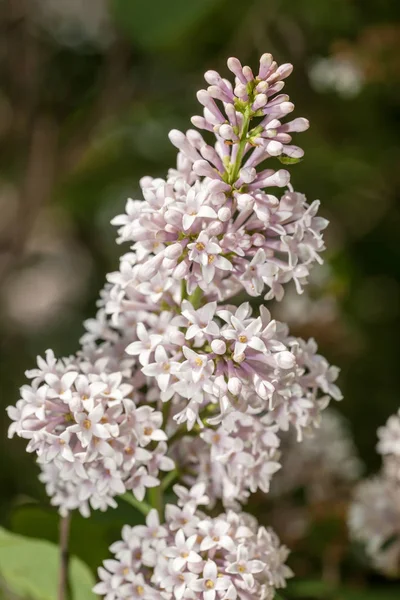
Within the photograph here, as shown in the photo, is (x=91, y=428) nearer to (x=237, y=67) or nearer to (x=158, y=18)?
(x=237, y=67)

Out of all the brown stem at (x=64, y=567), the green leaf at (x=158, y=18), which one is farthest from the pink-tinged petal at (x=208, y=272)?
the green leaf at (x=158, y=18)

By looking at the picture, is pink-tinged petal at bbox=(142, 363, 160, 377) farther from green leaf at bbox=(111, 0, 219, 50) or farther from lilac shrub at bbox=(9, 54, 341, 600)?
green leaf at bbox=(111, 0, 219, 50)

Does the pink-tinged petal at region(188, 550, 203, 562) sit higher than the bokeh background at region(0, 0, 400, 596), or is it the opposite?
the bokeh background at region(0, 0, 400, 596)

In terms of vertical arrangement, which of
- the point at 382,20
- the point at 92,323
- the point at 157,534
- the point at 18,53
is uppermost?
the point at 18,53

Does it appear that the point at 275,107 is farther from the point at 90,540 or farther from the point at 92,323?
the point at 90,540

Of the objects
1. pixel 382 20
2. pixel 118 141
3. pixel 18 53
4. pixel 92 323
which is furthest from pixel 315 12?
pixel 92 323

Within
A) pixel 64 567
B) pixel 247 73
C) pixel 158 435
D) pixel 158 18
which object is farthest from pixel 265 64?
pixel 158 18

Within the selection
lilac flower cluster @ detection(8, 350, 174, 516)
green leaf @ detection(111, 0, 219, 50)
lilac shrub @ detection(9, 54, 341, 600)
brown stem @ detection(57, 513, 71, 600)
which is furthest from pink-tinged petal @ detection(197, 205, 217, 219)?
green leaf @ detection(111, 0, 219, 50)
